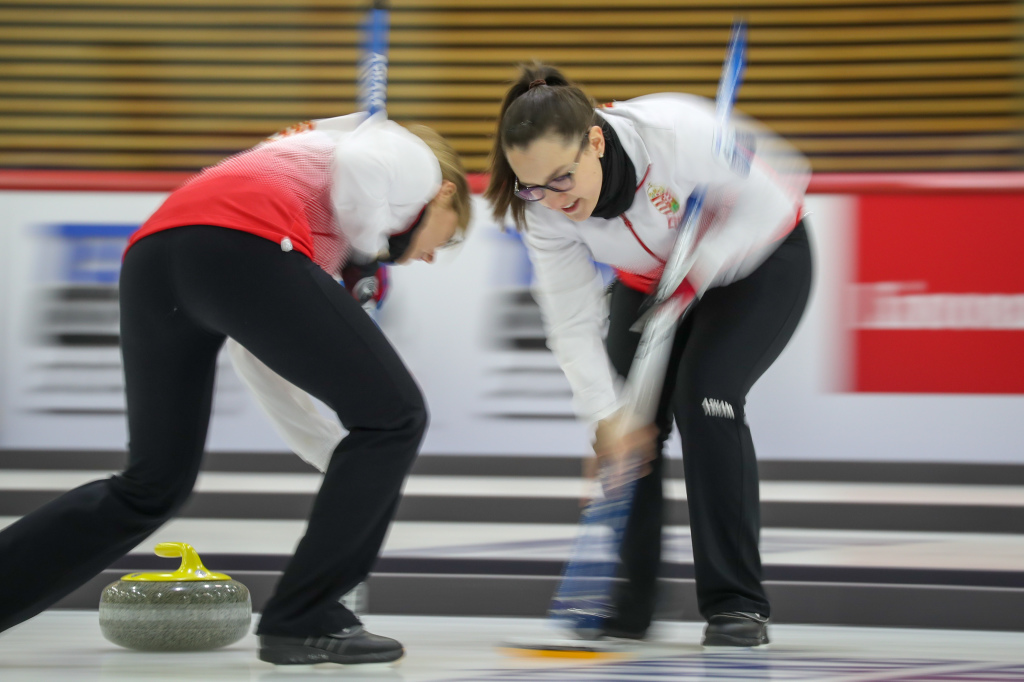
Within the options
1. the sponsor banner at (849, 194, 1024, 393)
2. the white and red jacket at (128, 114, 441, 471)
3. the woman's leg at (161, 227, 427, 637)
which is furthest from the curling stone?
the sponsor banner at (849, 194, 1024, 393)

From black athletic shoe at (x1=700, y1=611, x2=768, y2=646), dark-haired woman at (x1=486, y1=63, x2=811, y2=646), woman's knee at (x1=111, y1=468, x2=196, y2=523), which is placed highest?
dark-haired woman at (x1=486, y1=63, x2=811, y2=646)

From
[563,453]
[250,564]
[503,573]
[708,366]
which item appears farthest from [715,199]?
[563,453]

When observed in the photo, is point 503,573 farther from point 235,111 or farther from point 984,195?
point 235,111

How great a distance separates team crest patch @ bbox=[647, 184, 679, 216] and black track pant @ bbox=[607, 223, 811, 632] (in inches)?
7.4

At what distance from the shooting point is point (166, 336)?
141 centimetres

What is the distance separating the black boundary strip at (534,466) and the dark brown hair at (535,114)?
1750mm

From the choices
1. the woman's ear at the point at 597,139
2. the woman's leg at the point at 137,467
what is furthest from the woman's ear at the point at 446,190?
the woman's leg at the point at 137,467

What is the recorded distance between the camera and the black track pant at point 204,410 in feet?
4.41

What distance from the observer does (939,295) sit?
3.18 metres

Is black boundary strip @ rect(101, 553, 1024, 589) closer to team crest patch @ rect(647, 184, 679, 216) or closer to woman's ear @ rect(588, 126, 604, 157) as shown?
team crest patch @ rect(647, 184, 679, 216)

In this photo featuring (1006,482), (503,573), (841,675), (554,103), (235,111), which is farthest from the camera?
(235,111)

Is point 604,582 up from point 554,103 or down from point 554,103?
down

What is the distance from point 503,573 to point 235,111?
12.4 ft

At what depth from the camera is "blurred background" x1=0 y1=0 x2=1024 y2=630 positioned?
2.35m
